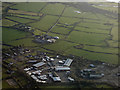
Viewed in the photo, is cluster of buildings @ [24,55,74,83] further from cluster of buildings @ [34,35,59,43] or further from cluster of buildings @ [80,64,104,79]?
cluster of buildings @ [34,35,59,43]

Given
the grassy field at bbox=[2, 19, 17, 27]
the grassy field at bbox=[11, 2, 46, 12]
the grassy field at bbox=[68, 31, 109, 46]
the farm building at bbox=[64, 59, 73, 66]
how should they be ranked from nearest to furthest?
the farm building at bbox=[64, 59, 73, 66]
the grassy field at bbox=[68, 31, 109, 46]
the grassy field at bbox=[2, 19, 17, 27]
the grassy field at bbox=[11, 2, 46, 12]

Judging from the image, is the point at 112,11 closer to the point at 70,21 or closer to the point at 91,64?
the point at 70,21

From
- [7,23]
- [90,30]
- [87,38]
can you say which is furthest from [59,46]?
[7,23]

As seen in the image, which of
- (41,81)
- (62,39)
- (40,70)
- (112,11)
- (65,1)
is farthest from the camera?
(65,1)

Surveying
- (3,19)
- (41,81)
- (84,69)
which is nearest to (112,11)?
(3,19)

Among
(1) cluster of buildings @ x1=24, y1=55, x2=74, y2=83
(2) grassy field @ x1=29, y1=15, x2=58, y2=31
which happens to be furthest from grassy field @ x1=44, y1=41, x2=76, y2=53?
(2) grassy field @ x1=29, y1=15, x2=58, y2=31

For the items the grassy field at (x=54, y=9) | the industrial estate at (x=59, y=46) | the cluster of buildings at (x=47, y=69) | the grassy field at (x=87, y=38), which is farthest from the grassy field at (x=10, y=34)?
the grassy field at (x=54, y=9)

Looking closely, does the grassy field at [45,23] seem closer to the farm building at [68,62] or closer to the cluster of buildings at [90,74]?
the farm building at [68,62]
